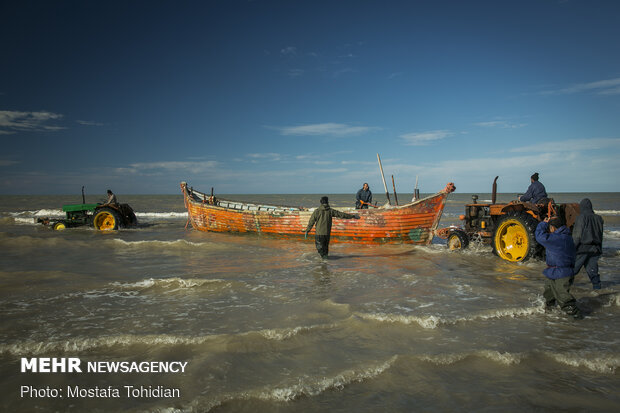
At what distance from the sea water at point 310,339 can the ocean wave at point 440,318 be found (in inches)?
0.7

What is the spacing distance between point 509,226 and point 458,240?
1.73 meters

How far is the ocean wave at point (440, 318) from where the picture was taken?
14.7 feet

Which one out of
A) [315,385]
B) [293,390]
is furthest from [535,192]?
[293,390]

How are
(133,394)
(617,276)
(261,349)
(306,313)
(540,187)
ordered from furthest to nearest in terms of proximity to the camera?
(540,187), (617,276), (306,313), (261,349), (133,394)

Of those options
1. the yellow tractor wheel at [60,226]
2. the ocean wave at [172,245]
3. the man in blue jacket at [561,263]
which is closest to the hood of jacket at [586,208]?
the man in blue jacket at [561,263]

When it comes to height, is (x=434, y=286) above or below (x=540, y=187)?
below

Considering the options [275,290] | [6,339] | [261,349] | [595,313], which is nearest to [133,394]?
[261,349]

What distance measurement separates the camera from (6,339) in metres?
3.99

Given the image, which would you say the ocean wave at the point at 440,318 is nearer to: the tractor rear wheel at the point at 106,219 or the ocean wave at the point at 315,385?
the ocean wave at the point at 315,385

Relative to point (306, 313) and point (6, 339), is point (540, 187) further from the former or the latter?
point (6, 339)

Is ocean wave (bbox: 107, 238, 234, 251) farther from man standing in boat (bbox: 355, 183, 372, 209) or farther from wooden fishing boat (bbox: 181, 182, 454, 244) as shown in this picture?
man standing in boat (bbox: 355, 183, 372, 209)

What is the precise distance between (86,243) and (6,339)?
29.9 ft

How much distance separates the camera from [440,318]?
461 cm

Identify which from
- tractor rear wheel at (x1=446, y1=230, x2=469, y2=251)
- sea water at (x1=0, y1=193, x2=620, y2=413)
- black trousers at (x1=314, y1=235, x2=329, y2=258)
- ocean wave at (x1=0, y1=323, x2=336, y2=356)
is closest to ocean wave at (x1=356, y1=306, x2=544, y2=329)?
sea water at (x1=0, y1=193, x2=620, y2=413)
